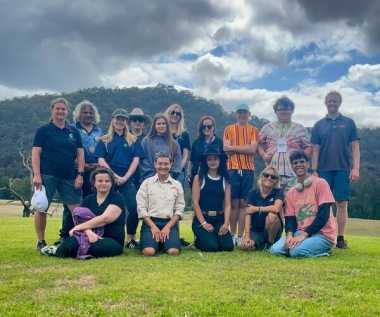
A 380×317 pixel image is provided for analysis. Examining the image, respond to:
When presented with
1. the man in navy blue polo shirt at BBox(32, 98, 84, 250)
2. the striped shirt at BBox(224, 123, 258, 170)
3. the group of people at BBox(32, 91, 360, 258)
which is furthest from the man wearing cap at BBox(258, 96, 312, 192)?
the man in navy blue polo shirt at BBox(32, 98, 84, 250)

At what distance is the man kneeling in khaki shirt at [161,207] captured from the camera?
8.89m

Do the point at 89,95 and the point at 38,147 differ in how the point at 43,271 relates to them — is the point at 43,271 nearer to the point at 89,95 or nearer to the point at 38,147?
the point at 38,147

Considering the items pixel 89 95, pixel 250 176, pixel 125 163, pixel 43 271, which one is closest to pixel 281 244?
pixel 250 176

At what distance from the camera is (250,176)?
10.4m

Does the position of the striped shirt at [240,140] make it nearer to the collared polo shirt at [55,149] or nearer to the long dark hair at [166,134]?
the long dark hair at [166,134]

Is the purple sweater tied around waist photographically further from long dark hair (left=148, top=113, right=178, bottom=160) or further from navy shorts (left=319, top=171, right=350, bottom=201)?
navy shorts (left=319, top=171, right=350, bottom=201)

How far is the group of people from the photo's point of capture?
8688 millimetres

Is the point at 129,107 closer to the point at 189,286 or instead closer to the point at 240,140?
the point at 240,140

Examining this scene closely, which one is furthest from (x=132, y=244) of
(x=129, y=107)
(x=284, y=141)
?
(x=129, y=107)

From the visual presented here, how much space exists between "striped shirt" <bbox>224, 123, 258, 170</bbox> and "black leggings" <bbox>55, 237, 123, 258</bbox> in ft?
10.9

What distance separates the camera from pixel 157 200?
9.20 m

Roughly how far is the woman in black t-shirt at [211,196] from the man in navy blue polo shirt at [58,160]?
7.89ft

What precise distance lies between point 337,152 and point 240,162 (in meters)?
2.07

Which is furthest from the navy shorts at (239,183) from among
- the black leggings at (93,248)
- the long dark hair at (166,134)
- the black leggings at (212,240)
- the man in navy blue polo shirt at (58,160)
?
the man in navy blue polo shirt at (58,160)
